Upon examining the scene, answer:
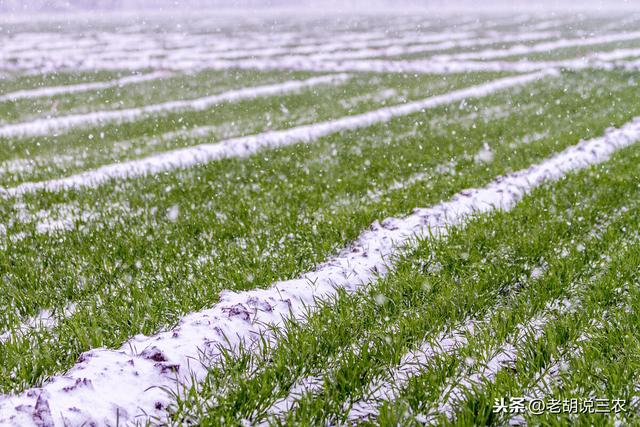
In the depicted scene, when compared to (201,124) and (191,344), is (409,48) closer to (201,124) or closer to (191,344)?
(201,124)

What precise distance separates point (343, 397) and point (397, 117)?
765 cm

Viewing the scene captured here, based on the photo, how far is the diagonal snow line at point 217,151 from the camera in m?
6.31

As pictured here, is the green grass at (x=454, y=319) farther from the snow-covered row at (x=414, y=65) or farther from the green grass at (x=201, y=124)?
the snow-covered row at (x=414, y=65)

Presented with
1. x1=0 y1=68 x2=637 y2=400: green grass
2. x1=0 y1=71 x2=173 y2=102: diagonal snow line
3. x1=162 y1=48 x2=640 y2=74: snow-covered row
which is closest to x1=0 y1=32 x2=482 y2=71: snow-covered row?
x1=162 y1=48 x2=640 y2=74: snow-covered row

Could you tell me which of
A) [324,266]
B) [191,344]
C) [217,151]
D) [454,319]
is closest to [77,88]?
[217,151]

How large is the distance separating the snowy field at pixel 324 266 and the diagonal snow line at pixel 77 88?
3538 mm

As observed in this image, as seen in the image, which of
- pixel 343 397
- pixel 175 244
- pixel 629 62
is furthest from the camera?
pixel 629 62

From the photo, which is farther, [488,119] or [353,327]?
[488,119]

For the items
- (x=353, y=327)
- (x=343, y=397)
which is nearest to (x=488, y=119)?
(x=353, y=327)

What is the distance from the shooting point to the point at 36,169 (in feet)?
23.1

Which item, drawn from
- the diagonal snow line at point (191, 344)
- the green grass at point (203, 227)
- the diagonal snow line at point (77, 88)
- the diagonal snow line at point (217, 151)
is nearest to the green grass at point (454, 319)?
the diagonal snow line at point (191, 344)

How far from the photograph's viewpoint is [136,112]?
10.8 meters

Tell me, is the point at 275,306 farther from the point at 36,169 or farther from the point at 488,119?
the point at 488,119

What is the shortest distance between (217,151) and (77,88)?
8459 mm
